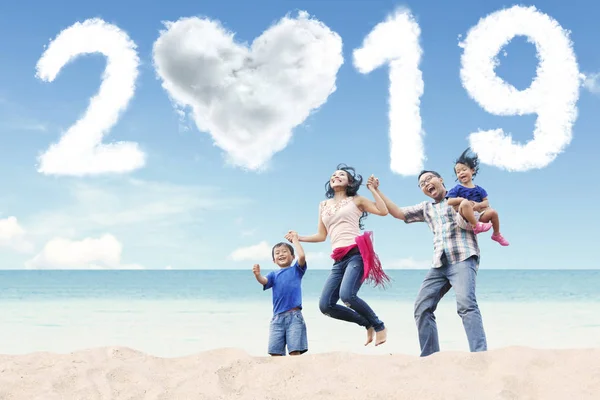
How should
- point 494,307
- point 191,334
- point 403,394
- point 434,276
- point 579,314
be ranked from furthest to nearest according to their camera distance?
point 494,307 < point 579,314 < point 191,334 < point 434,276 < point 403,394

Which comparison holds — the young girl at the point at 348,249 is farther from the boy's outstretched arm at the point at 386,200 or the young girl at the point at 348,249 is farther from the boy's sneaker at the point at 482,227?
the boy's sneaker at the point at 482,227

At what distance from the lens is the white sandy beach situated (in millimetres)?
3623

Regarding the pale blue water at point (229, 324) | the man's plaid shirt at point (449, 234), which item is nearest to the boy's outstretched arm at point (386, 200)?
the man's plaid shirt at point (449, 234)

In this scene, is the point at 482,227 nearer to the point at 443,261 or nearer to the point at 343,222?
the point at 443,261

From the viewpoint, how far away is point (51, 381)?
3.99m

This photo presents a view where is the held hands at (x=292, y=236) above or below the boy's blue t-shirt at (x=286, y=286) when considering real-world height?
above

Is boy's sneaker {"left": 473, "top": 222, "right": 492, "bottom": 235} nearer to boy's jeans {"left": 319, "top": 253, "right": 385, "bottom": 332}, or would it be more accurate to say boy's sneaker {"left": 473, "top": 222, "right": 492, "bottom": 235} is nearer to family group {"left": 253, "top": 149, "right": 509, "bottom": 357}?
family group {"left": 253, "top": 149, "right": 509, "bottom": 357}

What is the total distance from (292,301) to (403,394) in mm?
1708

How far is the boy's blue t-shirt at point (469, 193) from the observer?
4.54m

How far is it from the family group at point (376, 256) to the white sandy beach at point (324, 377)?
0.58m

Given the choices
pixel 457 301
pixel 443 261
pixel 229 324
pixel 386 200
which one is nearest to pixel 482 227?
pixel 443 261

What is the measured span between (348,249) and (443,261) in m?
0.77

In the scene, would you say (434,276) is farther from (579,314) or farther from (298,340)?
(579,314)

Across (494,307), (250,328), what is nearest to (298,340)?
(250,328)
